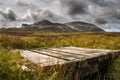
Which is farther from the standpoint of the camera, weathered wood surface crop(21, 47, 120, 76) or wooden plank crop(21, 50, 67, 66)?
weathered wood surface crop(21, 47, 120, 76)

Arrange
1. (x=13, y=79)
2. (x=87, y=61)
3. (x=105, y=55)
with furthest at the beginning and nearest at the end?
(x=105, y=55) < (x=87, y=61) < (x=13, y=79)

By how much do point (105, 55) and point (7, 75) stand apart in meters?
3.26

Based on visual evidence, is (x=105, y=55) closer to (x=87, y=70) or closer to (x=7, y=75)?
(x=87, y=70)

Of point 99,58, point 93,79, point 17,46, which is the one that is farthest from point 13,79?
point 17,46

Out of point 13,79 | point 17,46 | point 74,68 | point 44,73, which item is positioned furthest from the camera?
point 17,46

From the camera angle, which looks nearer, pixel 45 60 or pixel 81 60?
pixel 45 60

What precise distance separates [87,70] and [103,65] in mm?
1069

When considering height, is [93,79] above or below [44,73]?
below

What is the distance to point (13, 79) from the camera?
327 cm

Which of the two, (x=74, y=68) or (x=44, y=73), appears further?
(x=74, y=68)

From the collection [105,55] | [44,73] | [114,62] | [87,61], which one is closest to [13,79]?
[44,73]

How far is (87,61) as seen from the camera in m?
4.85

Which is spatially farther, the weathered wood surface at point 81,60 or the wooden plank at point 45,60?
the weathered wood surface at point 81,60

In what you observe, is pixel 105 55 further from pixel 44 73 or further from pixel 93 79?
pixel 44 73
